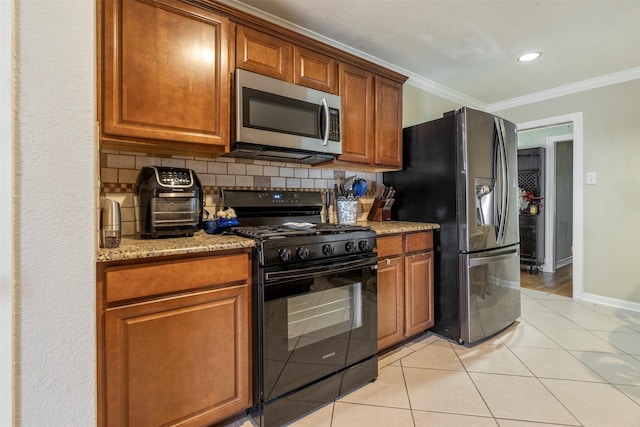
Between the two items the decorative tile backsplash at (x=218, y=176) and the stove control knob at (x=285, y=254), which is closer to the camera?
the stove control knob at (x=285, y=254)

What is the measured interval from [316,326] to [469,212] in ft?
4.62

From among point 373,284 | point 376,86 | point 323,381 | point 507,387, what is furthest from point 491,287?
point 376,86

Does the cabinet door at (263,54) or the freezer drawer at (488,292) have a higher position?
the cabinet door at (263,54)

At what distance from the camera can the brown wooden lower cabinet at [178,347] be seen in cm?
117

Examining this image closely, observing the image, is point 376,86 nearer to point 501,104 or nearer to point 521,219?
point 501,104

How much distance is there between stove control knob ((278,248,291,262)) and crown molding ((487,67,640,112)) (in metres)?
3.69

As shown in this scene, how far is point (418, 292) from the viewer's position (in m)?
2.30

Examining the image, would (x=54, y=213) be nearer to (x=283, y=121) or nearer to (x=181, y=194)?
(x=181, y=194)

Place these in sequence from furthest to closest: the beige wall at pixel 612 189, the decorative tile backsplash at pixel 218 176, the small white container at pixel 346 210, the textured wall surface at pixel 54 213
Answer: the beige wall at pixel 612 189 → the small white container at pixel 346 210 → the decorative tile backsplash at pixel 218 176 → the textured wall surface at pixel 54 213

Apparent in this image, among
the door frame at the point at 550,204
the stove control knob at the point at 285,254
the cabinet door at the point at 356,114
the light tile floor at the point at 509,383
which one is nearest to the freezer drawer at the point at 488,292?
the light tile floor at the point at 509,383

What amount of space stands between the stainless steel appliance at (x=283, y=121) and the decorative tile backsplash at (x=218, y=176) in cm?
11

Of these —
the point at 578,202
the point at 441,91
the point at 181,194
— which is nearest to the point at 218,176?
the point at 181,194

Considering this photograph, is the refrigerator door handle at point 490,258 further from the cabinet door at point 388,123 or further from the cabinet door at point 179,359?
the cabinet door at point 179,359

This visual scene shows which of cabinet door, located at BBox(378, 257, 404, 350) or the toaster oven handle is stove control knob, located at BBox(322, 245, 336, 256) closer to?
cabinet door, located at BBox(378, 257, 404, 350)
